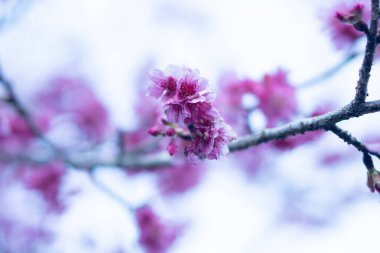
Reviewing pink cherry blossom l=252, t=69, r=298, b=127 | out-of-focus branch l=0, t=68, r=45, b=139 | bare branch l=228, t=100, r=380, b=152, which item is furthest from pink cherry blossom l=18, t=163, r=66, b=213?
bare branch l=228, t=100, r=380, b=152

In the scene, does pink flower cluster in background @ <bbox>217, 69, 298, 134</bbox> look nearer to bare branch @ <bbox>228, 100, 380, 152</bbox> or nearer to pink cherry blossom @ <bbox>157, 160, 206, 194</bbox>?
bare branch @ <bbox>228, 100, 380, 152</bbox>

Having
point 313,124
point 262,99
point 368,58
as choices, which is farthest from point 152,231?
point 368,58

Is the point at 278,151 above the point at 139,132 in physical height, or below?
below

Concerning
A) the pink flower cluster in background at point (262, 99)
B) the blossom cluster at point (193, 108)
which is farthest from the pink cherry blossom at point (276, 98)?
the blossom cluster at point (193, 108)

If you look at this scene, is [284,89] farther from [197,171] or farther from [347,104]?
[197,171]

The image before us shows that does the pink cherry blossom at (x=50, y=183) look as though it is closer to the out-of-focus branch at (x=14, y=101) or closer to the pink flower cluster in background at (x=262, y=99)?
the out-of-focus branch at (x=14, y=101)

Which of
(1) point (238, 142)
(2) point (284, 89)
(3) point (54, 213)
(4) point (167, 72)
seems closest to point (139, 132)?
(3) point (54, 213)

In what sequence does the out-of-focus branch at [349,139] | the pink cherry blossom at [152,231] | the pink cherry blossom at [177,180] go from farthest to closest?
the pink cherry blossom at [177,180]
the pink cherry blossom at [152,231]
the out-of-focus branch at [349,139]
